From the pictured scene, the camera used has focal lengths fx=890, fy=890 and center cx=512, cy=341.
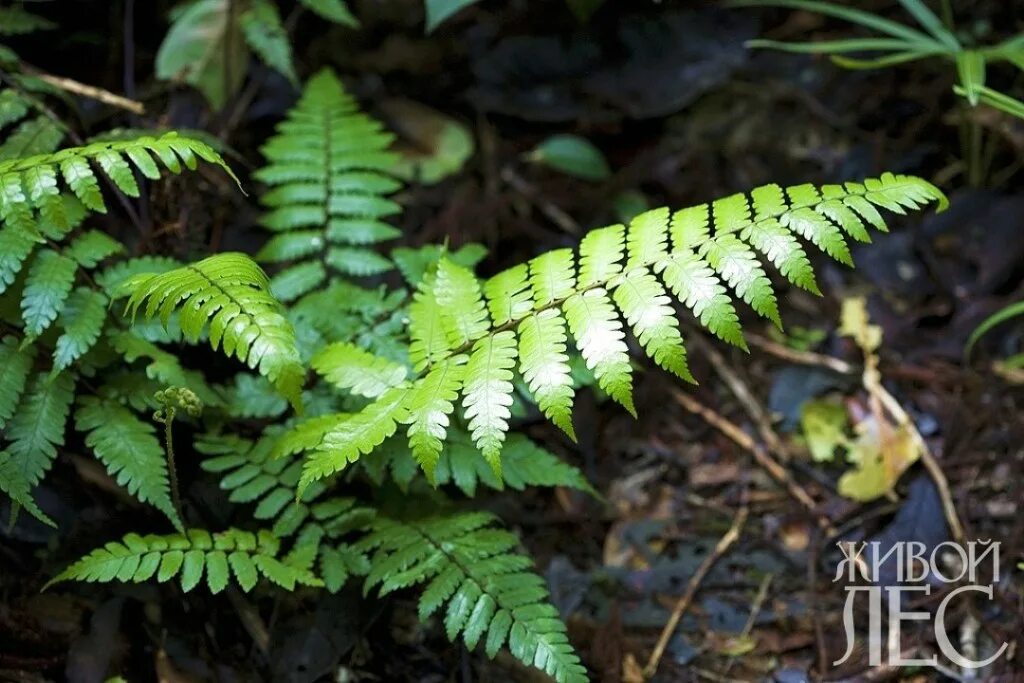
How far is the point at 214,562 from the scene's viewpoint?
199cm

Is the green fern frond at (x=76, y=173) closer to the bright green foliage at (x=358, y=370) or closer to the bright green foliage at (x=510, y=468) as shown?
the bright green foliage at (x=358, y=370)

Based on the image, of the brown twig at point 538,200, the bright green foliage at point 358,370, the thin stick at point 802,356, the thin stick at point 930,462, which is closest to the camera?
the bright green foliage at point 358,370

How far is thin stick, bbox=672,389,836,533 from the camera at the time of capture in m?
2.68

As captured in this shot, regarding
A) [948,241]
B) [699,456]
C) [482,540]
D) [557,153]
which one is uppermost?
[557,153]

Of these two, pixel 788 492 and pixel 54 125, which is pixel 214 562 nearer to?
pixel 54 125

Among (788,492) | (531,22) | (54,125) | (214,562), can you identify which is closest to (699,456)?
(788,492)

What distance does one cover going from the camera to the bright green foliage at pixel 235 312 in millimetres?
1694

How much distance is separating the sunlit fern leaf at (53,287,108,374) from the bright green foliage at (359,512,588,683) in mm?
787

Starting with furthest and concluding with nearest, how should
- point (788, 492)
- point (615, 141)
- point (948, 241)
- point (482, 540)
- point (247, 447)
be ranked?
point (615, 141) → point (948, 241) → point (788, 492) → point (247, 447) → point (482, 540)

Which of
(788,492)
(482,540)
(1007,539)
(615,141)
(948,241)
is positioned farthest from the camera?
(615,141)

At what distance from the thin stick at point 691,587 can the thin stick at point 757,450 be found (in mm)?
156

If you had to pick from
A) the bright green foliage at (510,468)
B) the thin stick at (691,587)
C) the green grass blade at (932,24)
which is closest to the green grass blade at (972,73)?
the green grass blade at (932,24)

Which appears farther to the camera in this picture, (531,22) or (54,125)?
(531,22)

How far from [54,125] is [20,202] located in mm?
533
